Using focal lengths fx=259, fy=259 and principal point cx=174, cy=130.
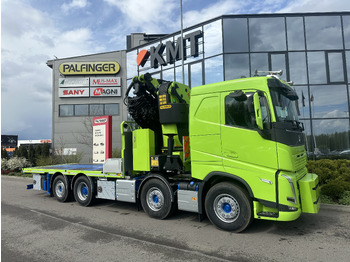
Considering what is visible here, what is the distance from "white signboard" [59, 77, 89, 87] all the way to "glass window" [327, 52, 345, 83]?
20880 mm

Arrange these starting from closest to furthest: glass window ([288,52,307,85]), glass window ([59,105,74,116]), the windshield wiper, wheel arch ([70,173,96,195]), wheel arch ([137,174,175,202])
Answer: the windshield wiper → wheel arch ([137,174,175,202]) → wheel arch ([70,173,96,195]) → glass window ([288,52,307,85]) → glass window ([59,105,74,116])

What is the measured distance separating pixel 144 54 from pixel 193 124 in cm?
1651

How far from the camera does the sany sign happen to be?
1045 centimetres

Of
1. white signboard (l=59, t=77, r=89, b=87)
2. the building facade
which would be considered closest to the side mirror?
the building facade

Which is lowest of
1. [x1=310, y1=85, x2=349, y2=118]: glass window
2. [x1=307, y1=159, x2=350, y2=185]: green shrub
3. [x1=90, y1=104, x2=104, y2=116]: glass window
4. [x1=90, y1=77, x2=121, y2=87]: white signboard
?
[x1=307, y1=159, x2=350, y2=185]: green shrub

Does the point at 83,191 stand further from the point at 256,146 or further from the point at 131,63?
the point at 131,63

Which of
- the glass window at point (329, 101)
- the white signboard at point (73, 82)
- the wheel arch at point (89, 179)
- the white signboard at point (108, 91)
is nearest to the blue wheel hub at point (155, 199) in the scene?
the wheel arch at point (89, 179)

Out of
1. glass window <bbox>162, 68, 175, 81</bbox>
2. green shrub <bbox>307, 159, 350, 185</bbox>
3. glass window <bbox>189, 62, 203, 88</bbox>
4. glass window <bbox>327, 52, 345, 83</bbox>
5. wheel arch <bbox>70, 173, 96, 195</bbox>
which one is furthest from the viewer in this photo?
glass window <bbox>162, 68, 175, 81</bbox>

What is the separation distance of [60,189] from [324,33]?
17.5m

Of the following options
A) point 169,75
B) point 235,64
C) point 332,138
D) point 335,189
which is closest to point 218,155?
point 335,189

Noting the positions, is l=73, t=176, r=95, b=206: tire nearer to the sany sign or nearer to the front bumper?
the sany sign

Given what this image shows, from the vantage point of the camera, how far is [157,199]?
20.7ft

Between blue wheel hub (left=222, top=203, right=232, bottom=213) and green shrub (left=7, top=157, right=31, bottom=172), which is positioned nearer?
blue wheel hub (left=222, top=203, right=232, bottom=213)

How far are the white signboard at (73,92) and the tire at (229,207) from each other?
23.3 meters
